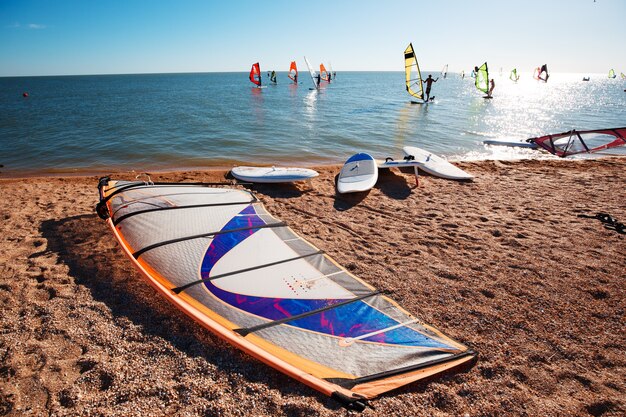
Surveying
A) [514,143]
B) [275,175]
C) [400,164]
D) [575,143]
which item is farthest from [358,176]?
[575,143]

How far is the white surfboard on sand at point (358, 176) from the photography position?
6.94 meters

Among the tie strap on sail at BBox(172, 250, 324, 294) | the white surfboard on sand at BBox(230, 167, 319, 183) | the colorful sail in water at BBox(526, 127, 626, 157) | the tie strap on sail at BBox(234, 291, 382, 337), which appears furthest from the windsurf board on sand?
the tie strap on sail at BBox(234, 291, 382, 337)

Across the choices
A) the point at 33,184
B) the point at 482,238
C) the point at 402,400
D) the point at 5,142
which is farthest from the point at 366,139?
the point at 5,142

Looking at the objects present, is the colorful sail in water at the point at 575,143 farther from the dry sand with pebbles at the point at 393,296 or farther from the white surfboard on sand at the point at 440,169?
the dry sand with pebbles at the point at 393,296

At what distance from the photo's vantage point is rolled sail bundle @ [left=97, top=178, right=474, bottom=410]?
239 cm

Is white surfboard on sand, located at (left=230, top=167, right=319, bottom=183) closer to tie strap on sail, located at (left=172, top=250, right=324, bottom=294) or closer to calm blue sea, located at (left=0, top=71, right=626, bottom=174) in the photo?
calm blue sea, located at (left=0, top=71, right=626, bottom=174)

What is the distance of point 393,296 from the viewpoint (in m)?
3.55

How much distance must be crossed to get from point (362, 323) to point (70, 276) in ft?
11.9

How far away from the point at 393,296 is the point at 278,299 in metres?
1.40

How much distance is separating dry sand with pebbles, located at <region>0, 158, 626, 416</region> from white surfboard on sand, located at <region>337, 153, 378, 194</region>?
0.69 metres

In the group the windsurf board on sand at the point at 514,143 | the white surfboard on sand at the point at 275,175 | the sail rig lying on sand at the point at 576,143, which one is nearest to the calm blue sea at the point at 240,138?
the windsurf board on sand at the point at 514,143

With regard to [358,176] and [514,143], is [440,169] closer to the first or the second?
[358,176]

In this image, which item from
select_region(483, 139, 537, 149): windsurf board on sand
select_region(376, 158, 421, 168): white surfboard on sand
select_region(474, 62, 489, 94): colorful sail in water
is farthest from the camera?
select_region(474, 62, 489, 94): colorful sail in water

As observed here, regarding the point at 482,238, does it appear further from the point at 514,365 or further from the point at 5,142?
the point at 5,142
